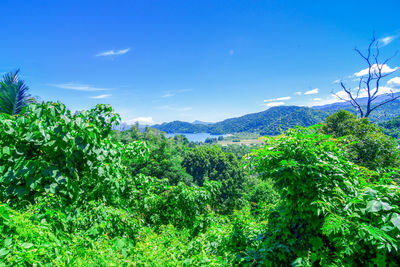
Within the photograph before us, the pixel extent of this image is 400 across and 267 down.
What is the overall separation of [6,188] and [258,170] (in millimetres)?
2593

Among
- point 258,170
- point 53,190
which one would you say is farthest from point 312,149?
point 53,190

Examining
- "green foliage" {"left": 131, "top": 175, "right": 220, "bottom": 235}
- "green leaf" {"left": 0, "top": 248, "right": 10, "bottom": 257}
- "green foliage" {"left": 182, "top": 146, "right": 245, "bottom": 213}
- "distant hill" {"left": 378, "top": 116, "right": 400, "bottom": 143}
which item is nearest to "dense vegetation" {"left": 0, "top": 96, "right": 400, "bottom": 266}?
"green leaf" {"left": 0, "top": 248, "right": 10, "bottom": 257}

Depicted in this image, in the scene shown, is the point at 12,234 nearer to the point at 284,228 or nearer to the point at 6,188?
the point at 6,188

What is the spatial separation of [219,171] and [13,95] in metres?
25.5

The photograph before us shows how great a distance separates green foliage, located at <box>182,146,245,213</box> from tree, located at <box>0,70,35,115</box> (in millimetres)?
22193

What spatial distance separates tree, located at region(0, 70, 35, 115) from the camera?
7.73 meters

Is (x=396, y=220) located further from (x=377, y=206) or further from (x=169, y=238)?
(x=169, y=238)

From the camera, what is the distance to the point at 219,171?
1170 inches

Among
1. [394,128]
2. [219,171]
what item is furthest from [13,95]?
[394,128]

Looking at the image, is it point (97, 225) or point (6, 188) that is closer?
point (6, 188)

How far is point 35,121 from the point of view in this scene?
192 centimetres

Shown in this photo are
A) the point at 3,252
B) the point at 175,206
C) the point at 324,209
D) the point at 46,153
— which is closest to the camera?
the point at 3,252

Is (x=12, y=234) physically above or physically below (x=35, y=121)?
below

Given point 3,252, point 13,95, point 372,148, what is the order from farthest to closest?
point 372,148, point 13,95, point 3,252
